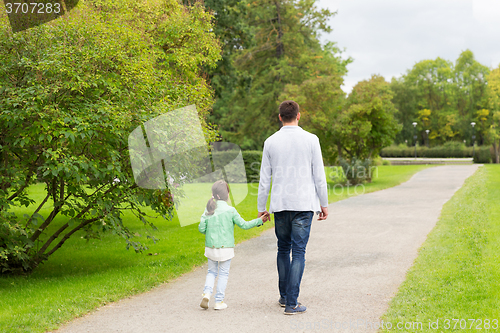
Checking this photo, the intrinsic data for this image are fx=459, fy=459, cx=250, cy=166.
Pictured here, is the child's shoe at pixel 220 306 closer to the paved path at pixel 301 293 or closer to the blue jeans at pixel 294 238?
the paved path at pixel 301 293

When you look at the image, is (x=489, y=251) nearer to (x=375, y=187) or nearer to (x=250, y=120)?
(x=375, y=187)

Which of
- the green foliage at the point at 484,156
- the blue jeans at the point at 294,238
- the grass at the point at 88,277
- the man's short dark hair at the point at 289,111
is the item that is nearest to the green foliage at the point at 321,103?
the grass at the point at 88,277

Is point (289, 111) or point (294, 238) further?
point (289, 111)

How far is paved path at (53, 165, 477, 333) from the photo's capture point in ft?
13.8

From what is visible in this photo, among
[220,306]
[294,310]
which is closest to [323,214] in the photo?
[294,310]

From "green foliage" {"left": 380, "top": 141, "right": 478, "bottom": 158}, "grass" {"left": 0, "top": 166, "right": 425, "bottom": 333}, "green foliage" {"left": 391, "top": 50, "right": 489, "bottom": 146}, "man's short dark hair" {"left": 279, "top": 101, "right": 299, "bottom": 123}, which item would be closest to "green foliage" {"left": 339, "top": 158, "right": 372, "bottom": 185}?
"grass" {"left": 0, "top": 166, "right": 425, "bottom": 333}

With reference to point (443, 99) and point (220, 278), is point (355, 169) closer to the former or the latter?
point (220, 278)

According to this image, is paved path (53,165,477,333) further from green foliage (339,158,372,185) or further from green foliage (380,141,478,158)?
green foliage (380,141,478,158)

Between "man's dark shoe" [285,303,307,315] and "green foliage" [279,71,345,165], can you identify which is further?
"green foliage" [279,71,345,165]

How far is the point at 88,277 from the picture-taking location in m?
6.31

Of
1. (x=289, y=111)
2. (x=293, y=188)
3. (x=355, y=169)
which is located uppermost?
(x=289, y=111)

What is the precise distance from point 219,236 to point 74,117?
2.34m

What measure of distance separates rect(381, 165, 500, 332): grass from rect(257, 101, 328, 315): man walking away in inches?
36.7

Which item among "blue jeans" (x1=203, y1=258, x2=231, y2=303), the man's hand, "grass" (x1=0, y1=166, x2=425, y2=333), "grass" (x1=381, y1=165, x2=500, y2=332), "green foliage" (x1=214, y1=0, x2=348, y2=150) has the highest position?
"green foliage" (x1=214, y1=0, x2=348, y2=150)
